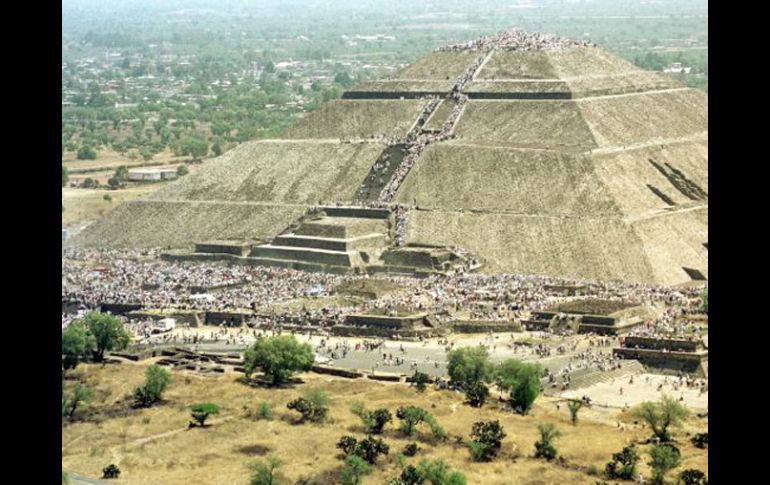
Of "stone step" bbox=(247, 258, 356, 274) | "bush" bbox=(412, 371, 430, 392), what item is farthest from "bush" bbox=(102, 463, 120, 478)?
"stone step" bbox=(247, 258, 356, 274)

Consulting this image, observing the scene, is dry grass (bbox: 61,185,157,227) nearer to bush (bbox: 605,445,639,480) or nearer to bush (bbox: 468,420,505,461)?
bush (bbox: 468,420,505,461)

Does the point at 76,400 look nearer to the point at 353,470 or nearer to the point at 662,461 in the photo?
the point at 353,470

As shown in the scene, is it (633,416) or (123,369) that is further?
(123,369)

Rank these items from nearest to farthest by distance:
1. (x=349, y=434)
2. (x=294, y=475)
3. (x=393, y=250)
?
(x=294, y=475), (x=349, y=434), (x=393, y=250)

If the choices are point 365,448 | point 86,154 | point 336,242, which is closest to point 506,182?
point 336,242
